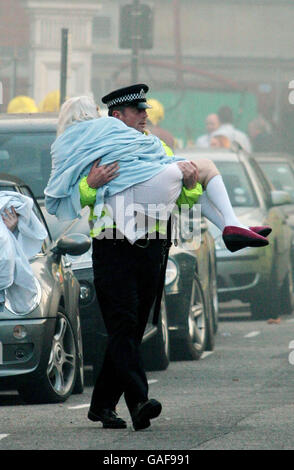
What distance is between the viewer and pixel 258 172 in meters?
19.5

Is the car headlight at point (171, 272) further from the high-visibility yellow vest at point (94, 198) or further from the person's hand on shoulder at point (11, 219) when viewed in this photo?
the high-visibility yellow vest at point (94, 198)

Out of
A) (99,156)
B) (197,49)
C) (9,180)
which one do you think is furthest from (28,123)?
(197,49)

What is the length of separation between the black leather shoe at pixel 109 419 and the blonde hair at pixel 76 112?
1.51 m

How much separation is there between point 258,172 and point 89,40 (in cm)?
1512

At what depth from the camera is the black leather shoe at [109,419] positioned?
9.02m

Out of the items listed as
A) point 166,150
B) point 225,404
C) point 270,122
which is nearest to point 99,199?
point 166,150

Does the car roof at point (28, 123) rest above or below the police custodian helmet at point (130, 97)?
below

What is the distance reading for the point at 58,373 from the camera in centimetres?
1090

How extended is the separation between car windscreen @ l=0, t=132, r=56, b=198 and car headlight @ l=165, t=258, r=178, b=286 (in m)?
1.19

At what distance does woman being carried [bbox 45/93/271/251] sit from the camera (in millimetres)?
8867

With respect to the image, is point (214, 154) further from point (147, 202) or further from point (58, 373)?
point (147, 202)

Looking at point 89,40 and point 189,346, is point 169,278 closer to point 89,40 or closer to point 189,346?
point 189,346

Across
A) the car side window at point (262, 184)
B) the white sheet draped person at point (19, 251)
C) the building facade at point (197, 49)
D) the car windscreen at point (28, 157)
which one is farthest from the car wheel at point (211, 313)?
the building facade at point (197, 49)

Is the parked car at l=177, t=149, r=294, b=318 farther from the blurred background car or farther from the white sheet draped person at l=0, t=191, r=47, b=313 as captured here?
→ the white sheet draped person at l=0, t=191, r=47, b=313
